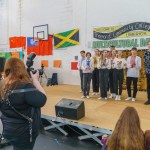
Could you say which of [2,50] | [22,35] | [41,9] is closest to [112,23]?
[41,9]

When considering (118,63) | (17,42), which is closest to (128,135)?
(118,63)

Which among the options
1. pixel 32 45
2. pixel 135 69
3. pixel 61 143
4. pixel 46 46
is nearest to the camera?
pixel 61 143

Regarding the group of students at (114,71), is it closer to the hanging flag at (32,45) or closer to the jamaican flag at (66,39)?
the jamaican flag at (66,39)

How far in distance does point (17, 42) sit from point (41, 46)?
1.40 m

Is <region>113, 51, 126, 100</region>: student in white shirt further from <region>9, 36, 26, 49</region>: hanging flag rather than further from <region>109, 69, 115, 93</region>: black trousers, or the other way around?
<region>9, 36, 26, 49</region>: hanging flag

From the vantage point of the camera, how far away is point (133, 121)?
156 cm

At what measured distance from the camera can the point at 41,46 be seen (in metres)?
9.20

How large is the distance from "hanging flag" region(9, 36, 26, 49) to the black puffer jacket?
8.11 m

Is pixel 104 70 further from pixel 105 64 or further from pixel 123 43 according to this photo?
pixel 123 43

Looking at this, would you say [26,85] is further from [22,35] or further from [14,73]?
[22,35]

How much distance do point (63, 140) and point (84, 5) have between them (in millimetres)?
5506

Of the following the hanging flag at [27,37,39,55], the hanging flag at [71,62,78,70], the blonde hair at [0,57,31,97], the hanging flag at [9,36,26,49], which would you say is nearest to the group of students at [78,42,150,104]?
the hanging flag at [71,62,78,70]

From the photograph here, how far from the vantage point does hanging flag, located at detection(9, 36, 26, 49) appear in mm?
9711

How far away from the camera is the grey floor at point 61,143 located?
3571 millimetres
